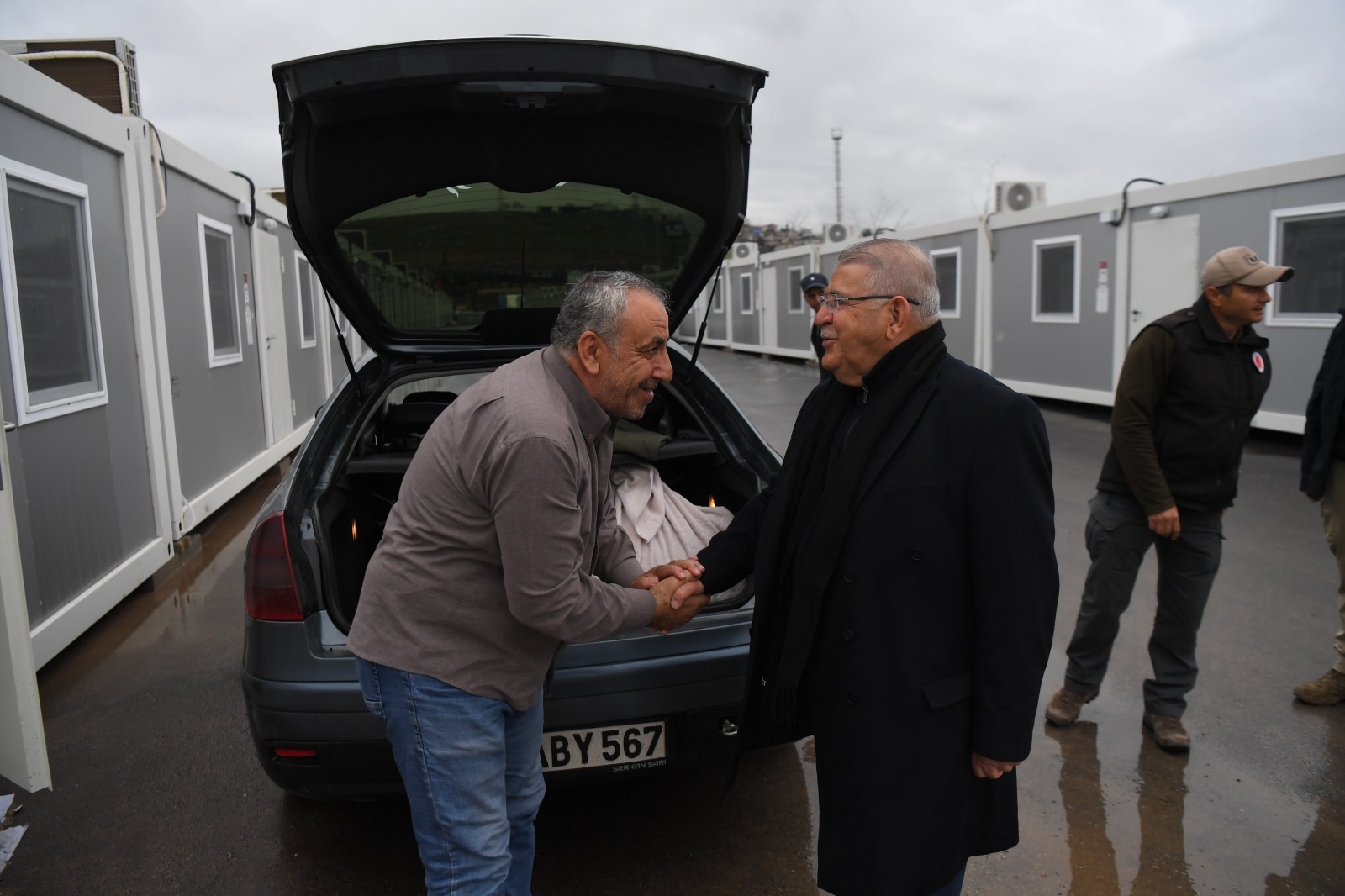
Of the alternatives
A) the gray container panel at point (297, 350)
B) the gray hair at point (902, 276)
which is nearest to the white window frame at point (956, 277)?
the gray container panel at point (297, 350)

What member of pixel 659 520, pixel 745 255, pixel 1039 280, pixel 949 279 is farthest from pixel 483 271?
pixel 745 255

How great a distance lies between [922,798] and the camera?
186 centimetres

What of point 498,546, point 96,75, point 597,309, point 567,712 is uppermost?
point 96,75

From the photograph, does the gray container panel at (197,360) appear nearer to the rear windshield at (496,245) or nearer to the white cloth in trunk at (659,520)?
the rear windshield at (496,245)

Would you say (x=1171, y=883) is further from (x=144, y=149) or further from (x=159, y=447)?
(x=144, y=149)

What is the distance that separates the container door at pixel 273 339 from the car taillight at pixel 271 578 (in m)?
6.96

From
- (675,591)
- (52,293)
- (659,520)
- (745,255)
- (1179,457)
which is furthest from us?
(745,255)

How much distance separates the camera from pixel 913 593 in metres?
1.82

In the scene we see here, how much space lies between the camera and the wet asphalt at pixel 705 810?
2695mm

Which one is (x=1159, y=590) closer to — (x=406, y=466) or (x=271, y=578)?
(x=406, y=466)

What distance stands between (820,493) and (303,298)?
10456 mm

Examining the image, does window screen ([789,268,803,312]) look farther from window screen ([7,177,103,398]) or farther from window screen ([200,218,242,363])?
window screen ([7,177,103,398])

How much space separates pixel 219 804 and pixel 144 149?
4.26m

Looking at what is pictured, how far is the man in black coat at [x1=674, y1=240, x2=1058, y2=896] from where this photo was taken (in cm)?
179
